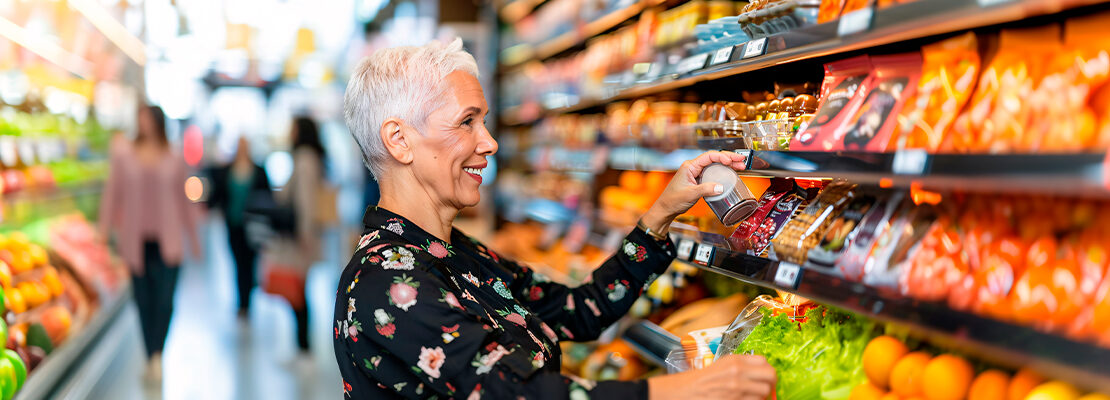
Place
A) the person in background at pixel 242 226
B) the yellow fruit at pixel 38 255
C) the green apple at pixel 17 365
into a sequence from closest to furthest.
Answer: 1. the green apple at pixel 17 365
2. the yellow fruit at pixel 38 255
3. the person in background at pixel 242 226

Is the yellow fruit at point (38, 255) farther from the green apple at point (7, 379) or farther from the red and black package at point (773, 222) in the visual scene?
the red and black package at point (773, 222)

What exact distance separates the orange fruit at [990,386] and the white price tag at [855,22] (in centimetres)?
60

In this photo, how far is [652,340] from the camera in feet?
8.13

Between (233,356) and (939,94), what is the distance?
508 centimetres

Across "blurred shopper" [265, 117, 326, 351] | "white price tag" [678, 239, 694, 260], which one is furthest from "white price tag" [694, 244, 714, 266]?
"blurred shopper" [265, 117, 326, 351]

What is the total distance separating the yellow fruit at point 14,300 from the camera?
369cm

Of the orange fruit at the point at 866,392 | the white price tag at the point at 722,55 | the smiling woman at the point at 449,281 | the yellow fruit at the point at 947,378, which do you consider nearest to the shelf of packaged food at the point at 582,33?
the white price tag at the point at 722,55

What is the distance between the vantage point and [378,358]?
1.51 m

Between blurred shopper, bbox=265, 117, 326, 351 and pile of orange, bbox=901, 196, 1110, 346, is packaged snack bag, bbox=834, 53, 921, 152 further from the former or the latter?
blurred shopper, bbox=265, 117, 326, 351

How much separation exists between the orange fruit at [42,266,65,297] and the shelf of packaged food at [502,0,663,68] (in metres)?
3.14

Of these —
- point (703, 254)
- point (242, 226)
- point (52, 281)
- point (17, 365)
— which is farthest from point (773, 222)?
point (242, 226)

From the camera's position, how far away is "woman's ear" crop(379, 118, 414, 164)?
1.68m

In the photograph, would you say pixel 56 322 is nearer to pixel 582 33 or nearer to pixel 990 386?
pixel 582 33

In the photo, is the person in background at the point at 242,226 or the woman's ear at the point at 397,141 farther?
the person in background at the point at 242,226
